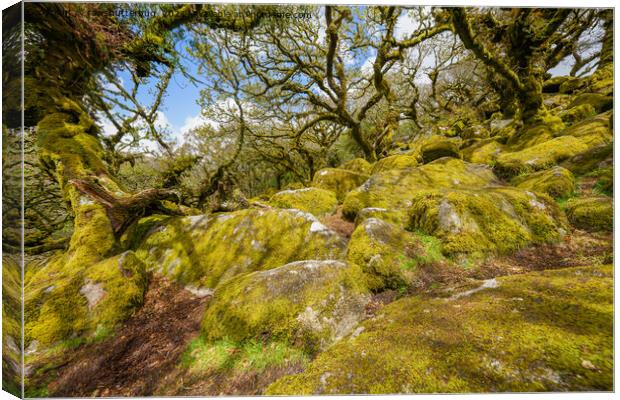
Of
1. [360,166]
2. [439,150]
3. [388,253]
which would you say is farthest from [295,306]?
[360,166]

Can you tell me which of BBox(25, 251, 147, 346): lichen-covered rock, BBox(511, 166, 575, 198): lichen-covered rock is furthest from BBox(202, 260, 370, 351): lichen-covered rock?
BBox(511, 166, 575, 198): lichen-covered rock

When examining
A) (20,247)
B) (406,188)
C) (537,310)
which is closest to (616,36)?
(406,188)

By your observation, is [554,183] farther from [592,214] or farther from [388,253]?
[388,253]

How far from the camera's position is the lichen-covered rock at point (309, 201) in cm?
662

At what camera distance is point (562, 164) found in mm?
5609

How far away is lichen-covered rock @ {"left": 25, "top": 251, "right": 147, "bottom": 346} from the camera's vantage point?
112 inches

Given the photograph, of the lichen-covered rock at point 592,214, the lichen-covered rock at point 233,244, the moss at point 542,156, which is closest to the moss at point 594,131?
the moss at point 542,156

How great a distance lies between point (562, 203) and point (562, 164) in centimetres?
232

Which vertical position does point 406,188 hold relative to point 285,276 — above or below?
above

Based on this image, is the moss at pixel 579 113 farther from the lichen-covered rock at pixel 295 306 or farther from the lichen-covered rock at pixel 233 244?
the lichen-covered rock at pixel 295 306

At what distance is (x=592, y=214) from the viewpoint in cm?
350

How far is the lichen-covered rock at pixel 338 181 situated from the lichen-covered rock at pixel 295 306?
17.0ft

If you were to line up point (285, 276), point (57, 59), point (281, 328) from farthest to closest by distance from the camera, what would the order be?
point (57, 59) → point (285, 276) → point (281, 328)

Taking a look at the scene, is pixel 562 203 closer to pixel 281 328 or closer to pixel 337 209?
pixel 337 209
